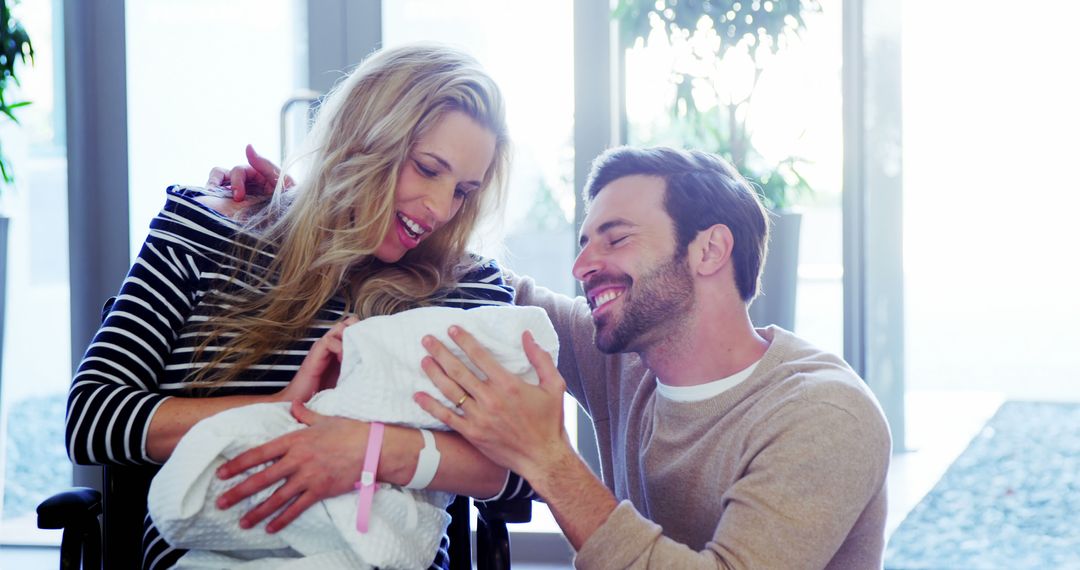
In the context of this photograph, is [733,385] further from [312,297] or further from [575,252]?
[575,252]

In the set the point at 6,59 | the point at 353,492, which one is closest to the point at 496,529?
the point at 353,492

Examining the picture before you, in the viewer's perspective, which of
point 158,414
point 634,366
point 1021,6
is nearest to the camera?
point 158,414

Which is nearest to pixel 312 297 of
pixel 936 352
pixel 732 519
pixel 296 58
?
pixel 732 519

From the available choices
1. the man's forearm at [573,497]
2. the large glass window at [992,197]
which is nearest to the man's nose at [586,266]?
the man's forearm at [573,497]

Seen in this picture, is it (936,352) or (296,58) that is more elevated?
(296,58)

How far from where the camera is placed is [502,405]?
1343 millimetres

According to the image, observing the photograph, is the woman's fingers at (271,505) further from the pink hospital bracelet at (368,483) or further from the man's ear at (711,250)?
the man's ear at (711,250)

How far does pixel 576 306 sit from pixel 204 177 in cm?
186

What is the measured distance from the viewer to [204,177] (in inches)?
130

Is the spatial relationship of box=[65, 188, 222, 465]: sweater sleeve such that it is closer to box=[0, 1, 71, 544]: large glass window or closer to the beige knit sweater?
the beige knit sweater

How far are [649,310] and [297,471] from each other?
0.61 m

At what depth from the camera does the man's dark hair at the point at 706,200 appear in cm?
164

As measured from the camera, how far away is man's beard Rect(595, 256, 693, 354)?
1.59 metres

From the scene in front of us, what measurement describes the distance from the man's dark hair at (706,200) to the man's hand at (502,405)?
39cm
